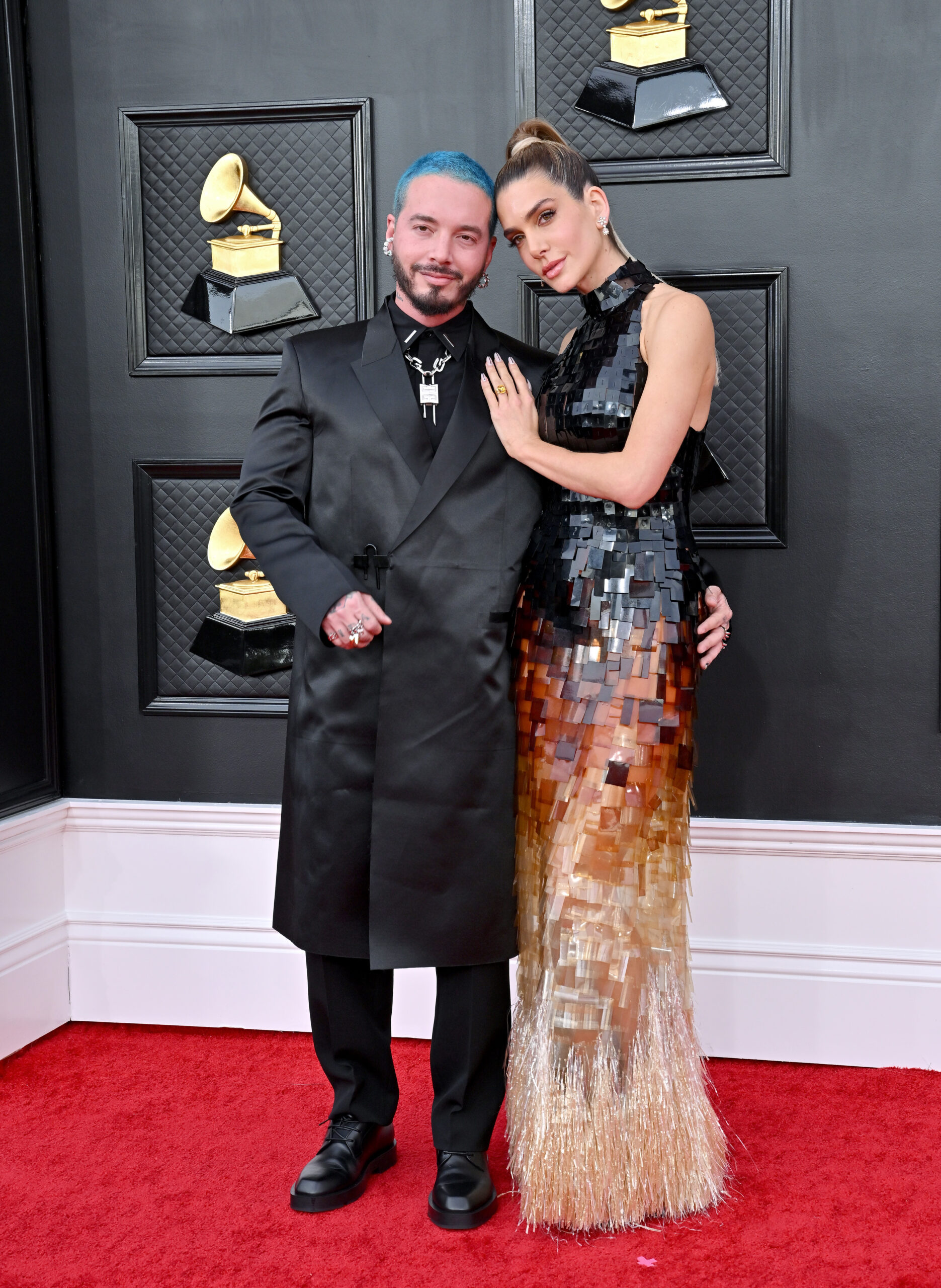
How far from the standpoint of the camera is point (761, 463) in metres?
2.73

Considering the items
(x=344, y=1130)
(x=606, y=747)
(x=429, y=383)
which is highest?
(x=429, y=383)

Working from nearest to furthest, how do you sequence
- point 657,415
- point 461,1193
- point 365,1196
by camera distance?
point 657,415, point 461,1193, point 365,1196

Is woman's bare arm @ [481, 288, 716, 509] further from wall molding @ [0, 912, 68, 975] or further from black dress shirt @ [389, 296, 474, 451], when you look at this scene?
wall molding @ [0, 912, 68, 975]

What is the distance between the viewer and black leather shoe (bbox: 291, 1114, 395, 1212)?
2111 millimetres

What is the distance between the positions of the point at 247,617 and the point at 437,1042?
1.26 m

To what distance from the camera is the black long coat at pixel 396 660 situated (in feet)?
6.80

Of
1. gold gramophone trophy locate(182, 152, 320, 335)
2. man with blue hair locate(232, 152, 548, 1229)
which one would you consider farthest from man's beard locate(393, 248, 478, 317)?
gold gramophone trophy locate(182, 152, 320, 335)

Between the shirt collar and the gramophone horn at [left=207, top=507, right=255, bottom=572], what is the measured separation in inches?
37.3

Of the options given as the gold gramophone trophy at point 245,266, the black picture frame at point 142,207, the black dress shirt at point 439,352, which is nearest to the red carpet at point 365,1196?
the black dress shirt at point 439,352

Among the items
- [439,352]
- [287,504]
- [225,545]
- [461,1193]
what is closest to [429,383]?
[439,352]

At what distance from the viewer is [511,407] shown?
2.12 meters

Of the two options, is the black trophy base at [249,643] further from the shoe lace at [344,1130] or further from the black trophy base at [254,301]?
the shoe lace at [344,1130]

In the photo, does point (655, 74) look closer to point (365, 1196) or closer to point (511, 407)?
point (511, 407)

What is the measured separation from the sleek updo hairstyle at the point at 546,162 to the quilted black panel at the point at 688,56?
69cm
